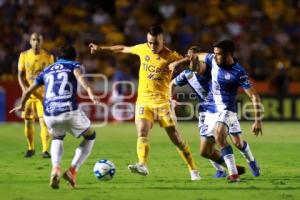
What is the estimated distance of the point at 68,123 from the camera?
11.5m

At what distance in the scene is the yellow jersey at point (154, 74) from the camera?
13.2 metres

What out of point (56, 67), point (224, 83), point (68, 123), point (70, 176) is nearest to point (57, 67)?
point (56, 67)

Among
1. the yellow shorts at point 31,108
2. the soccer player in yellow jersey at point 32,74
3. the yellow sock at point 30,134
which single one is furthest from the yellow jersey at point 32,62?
the yellow sock at point 30,134

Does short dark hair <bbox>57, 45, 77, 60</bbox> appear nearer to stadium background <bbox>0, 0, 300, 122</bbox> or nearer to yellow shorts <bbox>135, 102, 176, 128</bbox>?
yellow shorts <bbox>135, 102, 176, 128</bbox>

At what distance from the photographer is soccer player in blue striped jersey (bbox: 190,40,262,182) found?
40.4 ft

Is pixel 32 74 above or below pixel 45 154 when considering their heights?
above

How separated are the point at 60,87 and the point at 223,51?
2533 millimetres

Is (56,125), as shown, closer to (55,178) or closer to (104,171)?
(55,178)

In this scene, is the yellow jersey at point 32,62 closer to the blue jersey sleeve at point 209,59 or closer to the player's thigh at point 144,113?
the player's thigh at point 144,113

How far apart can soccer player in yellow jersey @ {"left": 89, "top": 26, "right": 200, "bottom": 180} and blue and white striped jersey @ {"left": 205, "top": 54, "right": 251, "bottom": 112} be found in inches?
27.6

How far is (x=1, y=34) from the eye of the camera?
29016 mm

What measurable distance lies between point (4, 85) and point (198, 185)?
16.4 meters

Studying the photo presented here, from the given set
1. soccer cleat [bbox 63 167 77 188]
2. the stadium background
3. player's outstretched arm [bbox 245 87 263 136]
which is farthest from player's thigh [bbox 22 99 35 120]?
the stadium background

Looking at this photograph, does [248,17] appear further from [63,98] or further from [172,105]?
[63,98]
